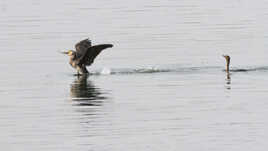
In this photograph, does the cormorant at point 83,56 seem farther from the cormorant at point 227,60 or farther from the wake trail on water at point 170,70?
the cormorant at point 227,60

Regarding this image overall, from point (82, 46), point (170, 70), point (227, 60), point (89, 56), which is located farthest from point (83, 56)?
point (227, 60)

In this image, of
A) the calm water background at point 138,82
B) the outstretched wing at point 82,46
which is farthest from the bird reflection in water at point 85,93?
the outstretched wing at point 82,46

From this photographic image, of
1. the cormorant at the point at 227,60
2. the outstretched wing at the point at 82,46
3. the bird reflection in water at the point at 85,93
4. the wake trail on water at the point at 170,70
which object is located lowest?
the bird reflection in water at the point at 85,93

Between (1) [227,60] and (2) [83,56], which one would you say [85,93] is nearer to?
(2) [83,56]

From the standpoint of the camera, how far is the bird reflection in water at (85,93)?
19.6m

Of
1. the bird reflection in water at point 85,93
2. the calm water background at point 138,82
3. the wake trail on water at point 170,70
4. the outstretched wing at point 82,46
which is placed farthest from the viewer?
the outstretched wing at point 82,46

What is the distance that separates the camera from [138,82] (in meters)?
22.0

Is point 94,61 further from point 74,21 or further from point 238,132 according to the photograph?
point 238,132

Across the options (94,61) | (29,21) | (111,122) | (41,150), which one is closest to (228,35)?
(94,61)

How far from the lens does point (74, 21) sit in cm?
3491

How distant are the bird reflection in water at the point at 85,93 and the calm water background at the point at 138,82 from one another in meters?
0.05

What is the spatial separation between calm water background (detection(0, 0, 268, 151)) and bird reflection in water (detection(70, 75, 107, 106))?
46mm

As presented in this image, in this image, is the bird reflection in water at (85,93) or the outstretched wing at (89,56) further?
the outstretched wing at (89,56)

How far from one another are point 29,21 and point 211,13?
20.7 ft
